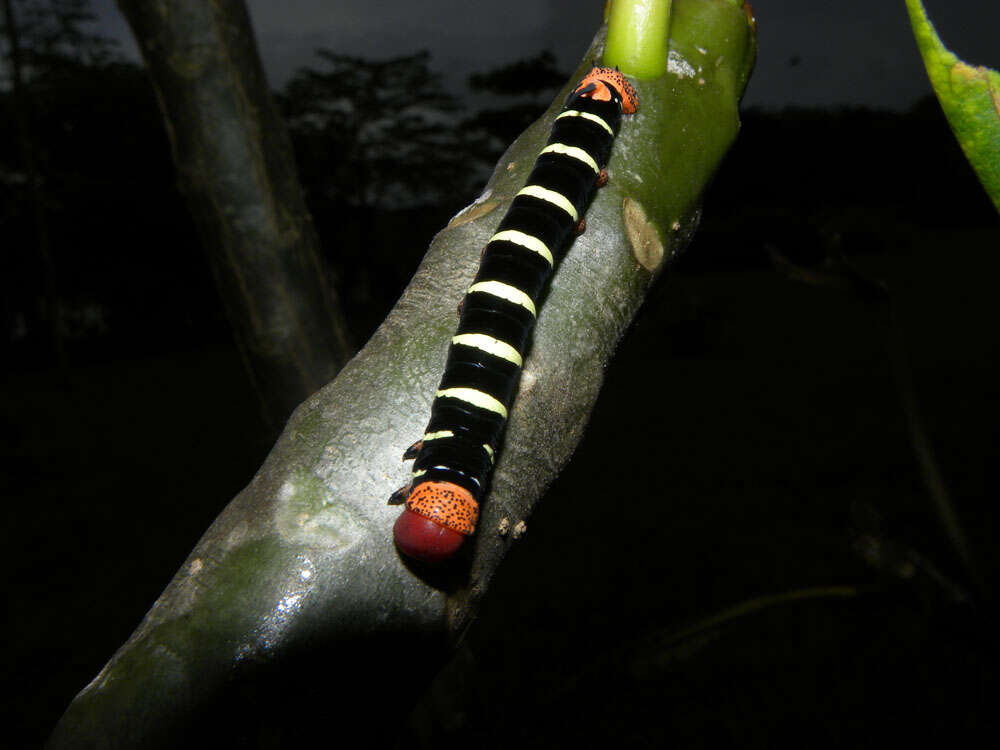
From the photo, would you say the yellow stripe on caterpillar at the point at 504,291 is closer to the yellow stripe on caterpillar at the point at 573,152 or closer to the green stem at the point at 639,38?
the yellow stripe on caterpillar at the point at 573,152

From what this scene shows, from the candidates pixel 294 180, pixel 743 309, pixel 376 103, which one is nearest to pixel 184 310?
pixel 376 103

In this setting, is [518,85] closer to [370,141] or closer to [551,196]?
[370,141]

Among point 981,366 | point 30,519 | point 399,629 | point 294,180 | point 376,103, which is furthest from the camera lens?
point 376,103

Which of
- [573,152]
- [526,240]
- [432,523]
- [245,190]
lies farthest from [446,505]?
[245,190]

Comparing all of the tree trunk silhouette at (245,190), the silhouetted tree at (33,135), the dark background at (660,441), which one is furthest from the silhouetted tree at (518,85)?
the tree trunk silhouette at (245,190)

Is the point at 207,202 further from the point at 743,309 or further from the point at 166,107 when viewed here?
the point at 743,309

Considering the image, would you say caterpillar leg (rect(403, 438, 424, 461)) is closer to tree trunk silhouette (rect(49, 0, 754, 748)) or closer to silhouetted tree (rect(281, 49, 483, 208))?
tree trunk silhouette (rect(49, 0, 754, 748))

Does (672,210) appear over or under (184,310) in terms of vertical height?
over
